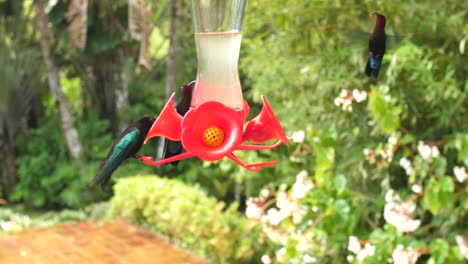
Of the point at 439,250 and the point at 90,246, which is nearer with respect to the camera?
the point at 439,250

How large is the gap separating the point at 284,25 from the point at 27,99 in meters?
5.11

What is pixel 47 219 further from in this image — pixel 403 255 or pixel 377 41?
pixel 377 41

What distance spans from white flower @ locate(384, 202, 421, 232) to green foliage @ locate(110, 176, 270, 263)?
40.6 inches

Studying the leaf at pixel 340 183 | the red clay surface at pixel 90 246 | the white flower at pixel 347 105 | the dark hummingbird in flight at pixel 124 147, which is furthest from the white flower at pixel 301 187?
the dark hummingbird in flight at pixel 124 147

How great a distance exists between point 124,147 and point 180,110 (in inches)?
6.9

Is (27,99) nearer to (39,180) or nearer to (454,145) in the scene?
(39,180)

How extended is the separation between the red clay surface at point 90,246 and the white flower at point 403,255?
6.06 feet

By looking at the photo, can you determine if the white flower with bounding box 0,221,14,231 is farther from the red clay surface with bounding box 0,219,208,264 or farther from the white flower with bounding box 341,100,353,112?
the white flower with bounding box 341,100,353,112

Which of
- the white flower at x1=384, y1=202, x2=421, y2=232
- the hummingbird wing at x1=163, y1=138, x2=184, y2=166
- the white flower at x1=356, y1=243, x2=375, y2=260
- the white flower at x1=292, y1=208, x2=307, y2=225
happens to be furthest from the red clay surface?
the hummingbird wing at x1=163, y1=138, x2=184, y2=166

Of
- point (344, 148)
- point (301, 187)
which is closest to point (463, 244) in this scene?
point (301, 187)

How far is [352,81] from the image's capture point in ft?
8.73

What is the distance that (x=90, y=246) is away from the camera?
14.0ft

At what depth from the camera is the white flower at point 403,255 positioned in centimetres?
220

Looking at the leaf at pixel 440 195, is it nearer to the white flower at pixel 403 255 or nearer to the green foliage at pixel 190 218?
the white flower at pixel 403 255
